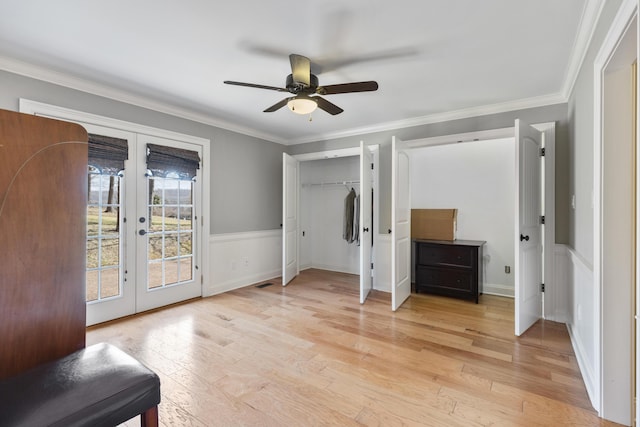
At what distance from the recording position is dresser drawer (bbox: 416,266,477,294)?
3793mm

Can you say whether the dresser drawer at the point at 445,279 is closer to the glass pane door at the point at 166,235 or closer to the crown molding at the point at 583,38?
the crown molding at the point at 583,38

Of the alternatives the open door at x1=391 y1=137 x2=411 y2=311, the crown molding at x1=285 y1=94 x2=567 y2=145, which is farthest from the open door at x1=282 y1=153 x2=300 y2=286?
the open door at x1=391 y1=137 x2=411 y2=311

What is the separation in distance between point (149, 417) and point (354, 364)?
1444mm

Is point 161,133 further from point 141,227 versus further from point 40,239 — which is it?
point 40,239

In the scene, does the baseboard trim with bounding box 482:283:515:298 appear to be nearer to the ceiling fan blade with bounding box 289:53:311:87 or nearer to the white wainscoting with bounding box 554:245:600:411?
the white wainscoting with bounding box 554:245:600:411

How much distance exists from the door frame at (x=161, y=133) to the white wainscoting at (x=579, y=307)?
3.89 metres

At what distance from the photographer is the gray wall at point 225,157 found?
105 inches

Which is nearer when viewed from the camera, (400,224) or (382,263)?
(400,224)

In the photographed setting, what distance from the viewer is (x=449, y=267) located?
3.92 m

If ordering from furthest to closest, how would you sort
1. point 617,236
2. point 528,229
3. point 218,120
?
point 218,120, point 528,229, point 617,236

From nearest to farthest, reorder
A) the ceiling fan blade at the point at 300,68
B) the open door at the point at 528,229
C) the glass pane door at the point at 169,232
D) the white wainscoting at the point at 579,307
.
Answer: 1. the white wainscoting at the point at 579,307
2. the ceiling fan blade at the point at 300,68
3. the open door at the point at 528,229
4. the glass pane door at the point at 169,232

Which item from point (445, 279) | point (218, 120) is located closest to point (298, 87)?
point (218, 120)

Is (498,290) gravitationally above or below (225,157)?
below

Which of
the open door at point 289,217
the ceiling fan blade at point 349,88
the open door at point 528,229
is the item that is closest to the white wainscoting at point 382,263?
the open door at point 289,217
